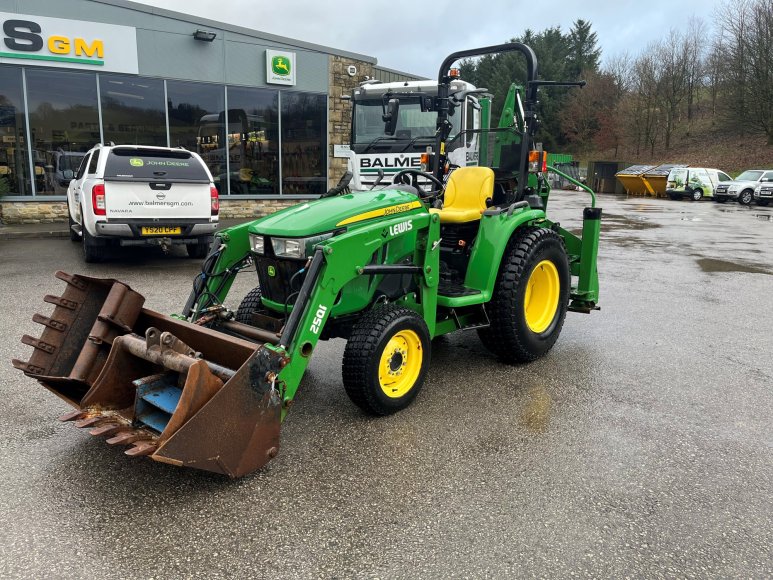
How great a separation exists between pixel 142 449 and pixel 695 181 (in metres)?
31.0

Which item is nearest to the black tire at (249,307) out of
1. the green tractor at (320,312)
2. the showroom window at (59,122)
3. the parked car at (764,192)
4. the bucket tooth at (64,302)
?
the green tractor at (320,312)

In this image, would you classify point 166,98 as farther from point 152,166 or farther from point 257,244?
point 257,244

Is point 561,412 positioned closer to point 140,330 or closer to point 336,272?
point 336,272

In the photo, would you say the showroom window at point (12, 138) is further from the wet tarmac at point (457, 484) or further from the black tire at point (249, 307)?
the black tire at point (249, 307)

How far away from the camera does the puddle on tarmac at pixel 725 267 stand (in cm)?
970

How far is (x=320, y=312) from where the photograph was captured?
3422 mm

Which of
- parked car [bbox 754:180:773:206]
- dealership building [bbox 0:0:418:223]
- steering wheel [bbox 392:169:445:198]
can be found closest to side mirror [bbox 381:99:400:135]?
steering wheel [bbox 392:169:445:198]

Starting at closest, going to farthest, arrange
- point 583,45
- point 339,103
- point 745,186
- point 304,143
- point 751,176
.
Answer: point 304,143
point 339,103
point 745,186
point 751,176
point 583,45

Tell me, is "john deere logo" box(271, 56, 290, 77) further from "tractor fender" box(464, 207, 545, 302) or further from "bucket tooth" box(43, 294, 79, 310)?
"bucket tooth" box(43, 294, 79, 310)

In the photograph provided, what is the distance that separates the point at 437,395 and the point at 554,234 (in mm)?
1773

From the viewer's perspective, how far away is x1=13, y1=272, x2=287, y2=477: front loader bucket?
2.81 m

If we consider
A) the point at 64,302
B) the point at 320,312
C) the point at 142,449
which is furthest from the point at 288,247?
the point at 142,449

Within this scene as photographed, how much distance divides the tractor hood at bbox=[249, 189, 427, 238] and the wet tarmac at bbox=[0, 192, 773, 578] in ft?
4.08

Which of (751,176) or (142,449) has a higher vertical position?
(751,176)
